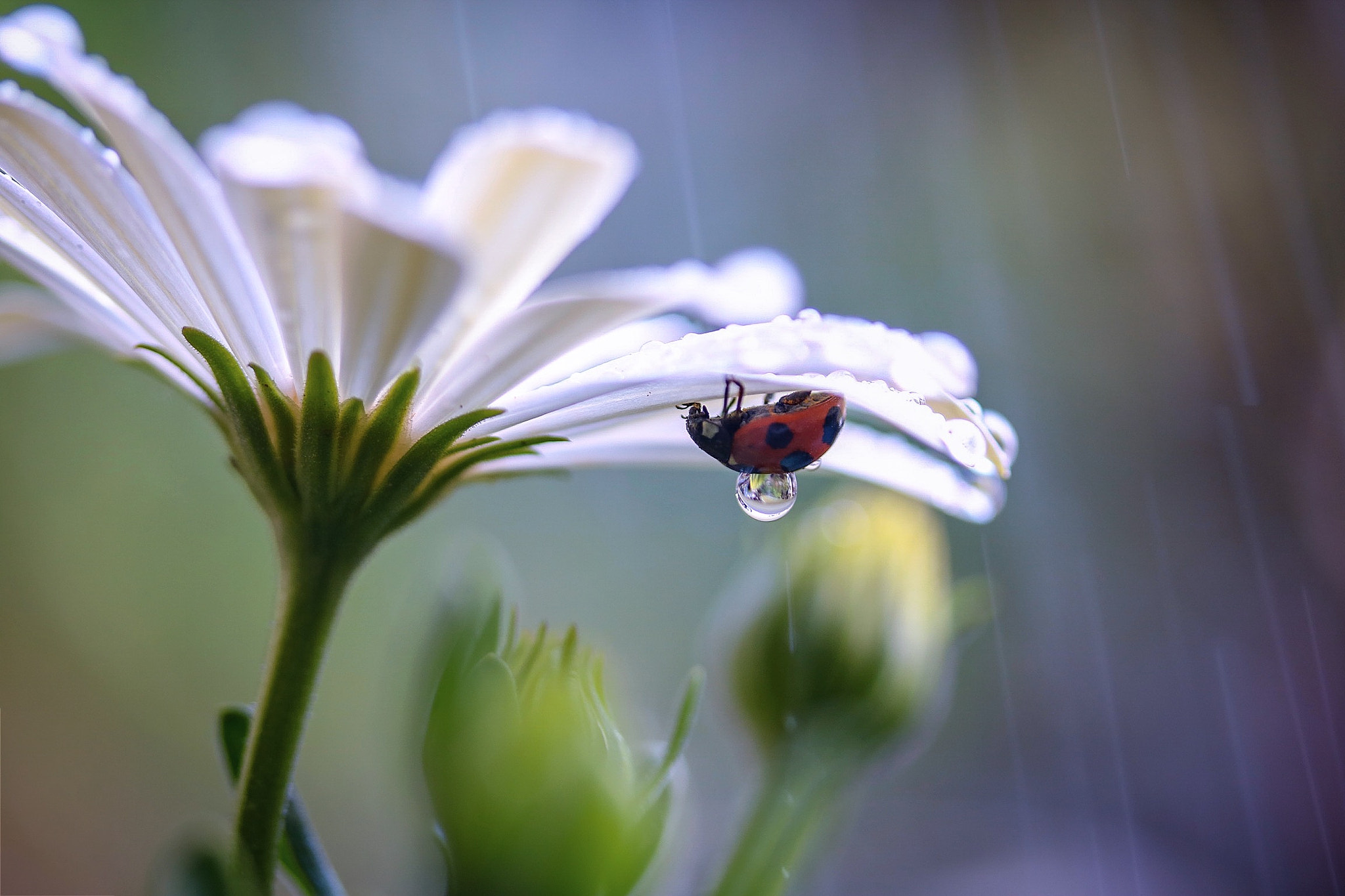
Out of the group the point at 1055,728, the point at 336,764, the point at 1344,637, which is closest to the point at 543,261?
the point at 336,764

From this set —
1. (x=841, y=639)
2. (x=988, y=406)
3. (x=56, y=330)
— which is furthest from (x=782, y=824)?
(x=988, y=406)

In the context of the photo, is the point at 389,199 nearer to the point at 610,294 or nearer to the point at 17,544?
the point at 610,294

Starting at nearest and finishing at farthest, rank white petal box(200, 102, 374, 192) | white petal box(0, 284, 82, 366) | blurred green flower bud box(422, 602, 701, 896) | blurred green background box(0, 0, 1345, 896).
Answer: white petal box(200, 102, 374, 192) < blurred green flower bud box(422, 602, 701, 896) < white petal box(0, 284, 82, 366) < blurred green background box(0, 0, 1345, 896)

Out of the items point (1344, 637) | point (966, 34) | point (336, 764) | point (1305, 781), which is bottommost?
point (1305, 781)

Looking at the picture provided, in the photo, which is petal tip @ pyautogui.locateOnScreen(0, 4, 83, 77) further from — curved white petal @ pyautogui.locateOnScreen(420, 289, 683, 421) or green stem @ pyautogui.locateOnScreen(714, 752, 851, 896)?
green stem @ pyautogui.locateOnScreen(714, 752, 851, 896)

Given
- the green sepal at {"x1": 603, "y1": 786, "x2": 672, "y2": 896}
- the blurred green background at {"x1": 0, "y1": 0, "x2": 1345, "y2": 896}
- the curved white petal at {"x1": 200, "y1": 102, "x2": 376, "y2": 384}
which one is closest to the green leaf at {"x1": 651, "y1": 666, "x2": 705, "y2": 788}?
the green sepal at {"x1": 603, "y1": 786, "x2": 672, "y2": 896}

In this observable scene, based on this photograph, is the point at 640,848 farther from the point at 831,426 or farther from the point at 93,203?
the point at 93,203
